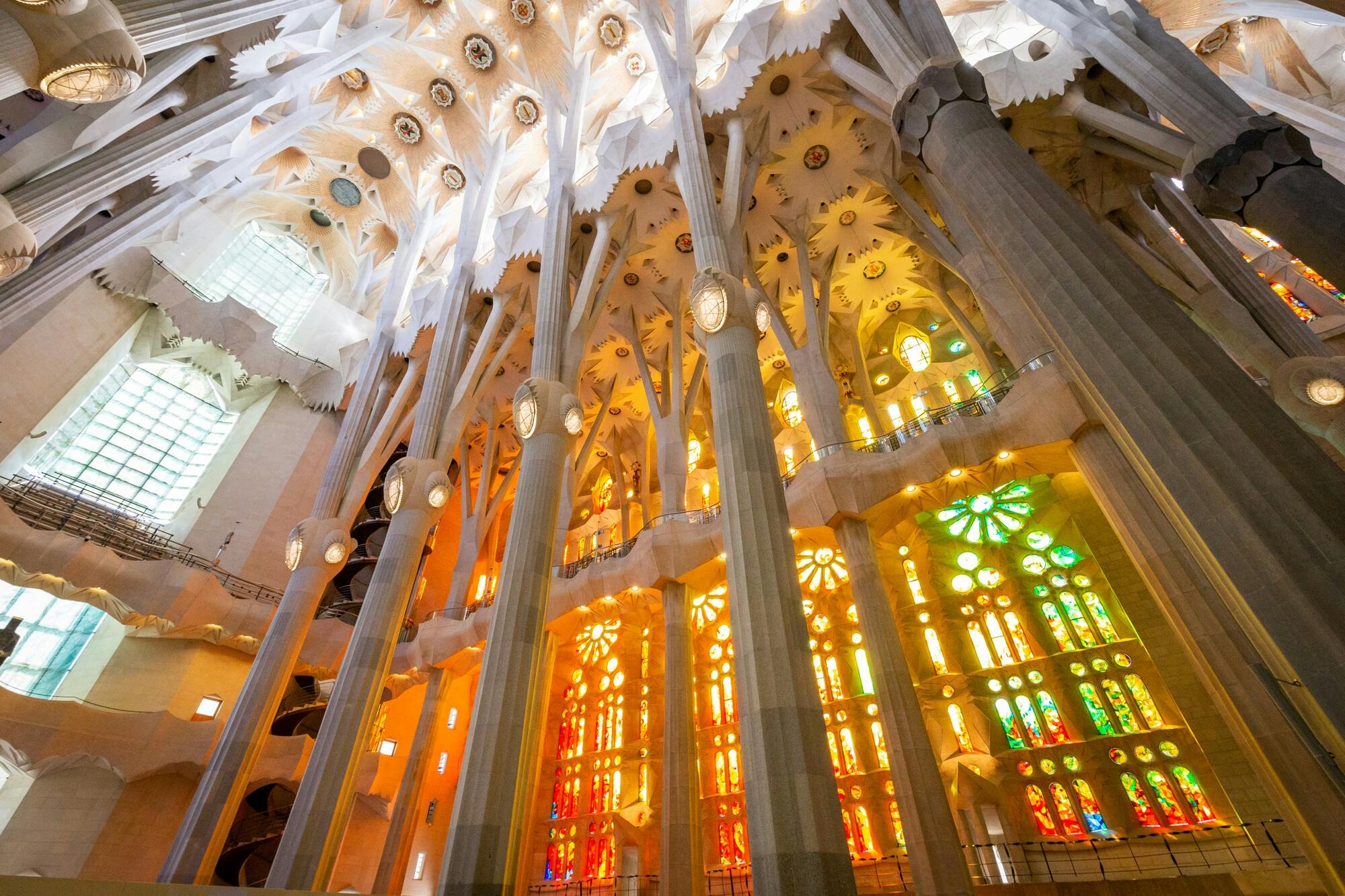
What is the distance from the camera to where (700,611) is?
16078 mm

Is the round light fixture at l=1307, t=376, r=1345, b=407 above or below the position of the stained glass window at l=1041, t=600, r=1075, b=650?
above

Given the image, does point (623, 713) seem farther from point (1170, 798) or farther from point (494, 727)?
point (1170, 798)

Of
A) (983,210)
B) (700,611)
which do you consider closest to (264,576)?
(700,611)

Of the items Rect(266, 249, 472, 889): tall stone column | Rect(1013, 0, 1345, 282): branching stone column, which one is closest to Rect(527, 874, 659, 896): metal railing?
Rect(266, 249, 472, 889): tall stone column

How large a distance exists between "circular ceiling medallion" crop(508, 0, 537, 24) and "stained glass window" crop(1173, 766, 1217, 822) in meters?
20.1

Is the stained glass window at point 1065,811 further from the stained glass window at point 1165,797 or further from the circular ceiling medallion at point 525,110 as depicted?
the circular ceiling medallion at point 525,110

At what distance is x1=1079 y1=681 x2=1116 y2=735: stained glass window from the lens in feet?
37.1

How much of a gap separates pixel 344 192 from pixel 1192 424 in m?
22.7

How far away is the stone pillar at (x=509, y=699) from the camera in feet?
22.5

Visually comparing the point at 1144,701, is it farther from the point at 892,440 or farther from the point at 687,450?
the point at 687,450

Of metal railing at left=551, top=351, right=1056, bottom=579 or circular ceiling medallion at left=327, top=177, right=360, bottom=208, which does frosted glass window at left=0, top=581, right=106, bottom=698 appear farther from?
circular ceiling medallion at left=327, top=177, right=360, bottom=208

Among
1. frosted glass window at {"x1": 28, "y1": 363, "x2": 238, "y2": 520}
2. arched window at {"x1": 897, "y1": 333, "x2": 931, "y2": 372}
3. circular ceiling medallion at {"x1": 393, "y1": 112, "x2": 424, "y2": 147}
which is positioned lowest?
frosted glass window at {"x1": 28, "y1": 363, "x2": 238, "y2": 520}

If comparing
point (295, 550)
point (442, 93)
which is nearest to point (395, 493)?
point (295, 550)

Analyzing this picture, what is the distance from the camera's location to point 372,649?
10.7m
